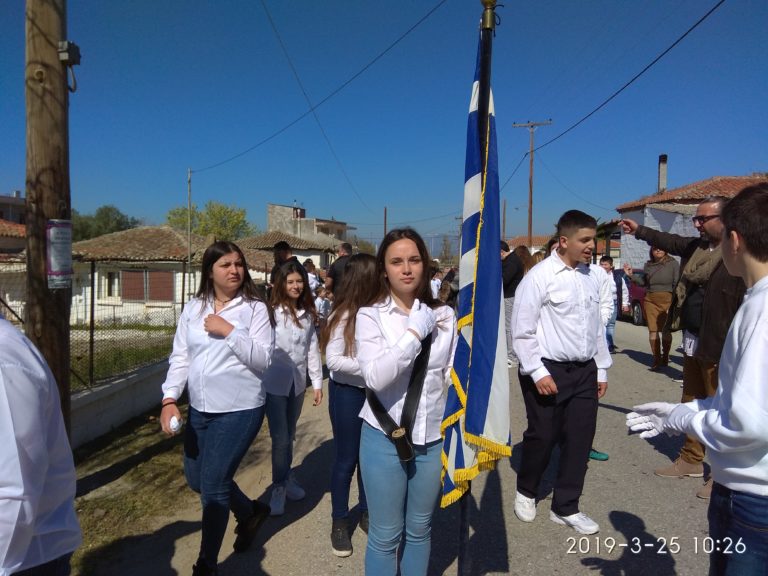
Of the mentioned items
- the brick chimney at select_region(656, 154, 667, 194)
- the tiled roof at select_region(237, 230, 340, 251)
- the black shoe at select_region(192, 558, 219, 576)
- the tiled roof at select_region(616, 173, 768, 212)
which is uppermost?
the brick chimney at select_region(656, 154, 667, 194)

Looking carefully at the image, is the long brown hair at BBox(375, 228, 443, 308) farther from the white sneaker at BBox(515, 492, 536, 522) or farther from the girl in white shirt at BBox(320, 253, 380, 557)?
the white sneaker at BBox(515, 492, 536, 522)

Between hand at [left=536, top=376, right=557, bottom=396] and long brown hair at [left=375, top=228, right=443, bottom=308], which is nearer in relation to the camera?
long brown hair at [left=375, top=228, right=443, bottom=308]

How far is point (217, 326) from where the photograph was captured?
2.79m

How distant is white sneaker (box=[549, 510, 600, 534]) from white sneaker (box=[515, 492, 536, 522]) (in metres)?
0.16

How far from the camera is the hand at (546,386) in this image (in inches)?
133

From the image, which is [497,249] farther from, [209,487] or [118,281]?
[118,281]

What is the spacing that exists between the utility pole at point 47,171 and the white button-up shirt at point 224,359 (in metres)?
1.21

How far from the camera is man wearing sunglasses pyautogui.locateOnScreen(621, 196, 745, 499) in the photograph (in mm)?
3666

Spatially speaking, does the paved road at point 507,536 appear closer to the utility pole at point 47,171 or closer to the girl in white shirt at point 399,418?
the girl in white shirt at point 399,418

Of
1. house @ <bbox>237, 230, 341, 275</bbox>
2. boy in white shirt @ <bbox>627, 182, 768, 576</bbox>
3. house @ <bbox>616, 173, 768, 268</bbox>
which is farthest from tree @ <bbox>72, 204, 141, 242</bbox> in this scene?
boy in white shirt @ <bbox>627, 182, 768, 576</bbox>

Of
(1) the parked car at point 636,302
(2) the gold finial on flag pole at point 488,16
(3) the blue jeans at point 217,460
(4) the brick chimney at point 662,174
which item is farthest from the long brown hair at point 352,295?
(4) the brick chimney at point 662,174

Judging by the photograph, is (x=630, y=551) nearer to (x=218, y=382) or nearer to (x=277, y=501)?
(x=277, y=501)

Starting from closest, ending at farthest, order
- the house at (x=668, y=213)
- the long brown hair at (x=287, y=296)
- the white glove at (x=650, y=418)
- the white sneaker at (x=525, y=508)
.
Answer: the white glove at (x=650, y=418) < the white sneaker at (x=525, y=508) < the long brown hair at (x=287, y=296) < the house at (x=668, y=213)

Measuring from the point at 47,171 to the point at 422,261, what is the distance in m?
2.81
